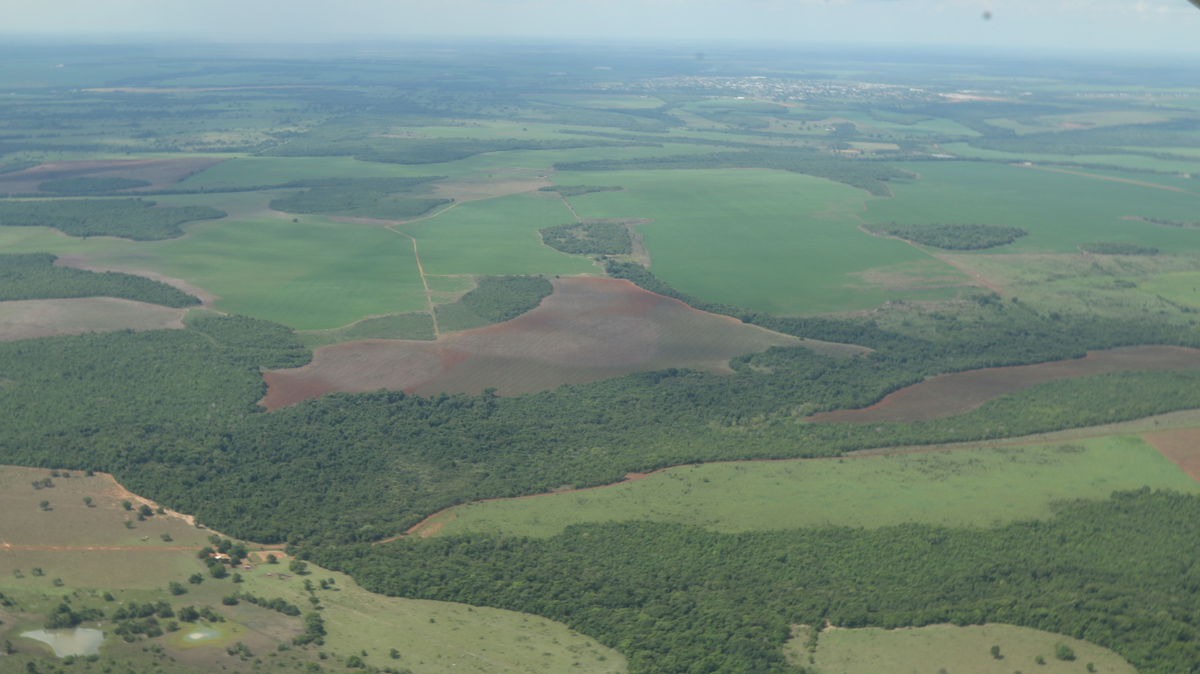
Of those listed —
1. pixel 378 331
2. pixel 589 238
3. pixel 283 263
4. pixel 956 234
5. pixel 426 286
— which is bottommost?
pixel 378 331

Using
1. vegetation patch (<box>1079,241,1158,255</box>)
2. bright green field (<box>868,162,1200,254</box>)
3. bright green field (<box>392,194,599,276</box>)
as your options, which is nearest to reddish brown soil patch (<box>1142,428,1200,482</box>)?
bright green field (<box>868,162,1200,254</box>)

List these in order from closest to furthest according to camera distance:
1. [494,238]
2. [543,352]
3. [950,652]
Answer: [950,652]
[543,352]
[494,238]

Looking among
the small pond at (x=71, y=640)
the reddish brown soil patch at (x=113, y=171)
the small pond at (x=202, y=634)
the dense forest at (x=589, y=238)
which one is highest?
the reddish brown soil patch at (x=113, y=171)

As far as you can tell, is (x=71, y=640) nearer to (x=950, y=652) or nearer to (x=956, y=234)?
(x=950, y=652)

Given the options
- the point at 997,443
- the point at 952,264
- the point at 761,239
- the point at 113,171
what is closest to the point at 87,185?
the point at 113,171

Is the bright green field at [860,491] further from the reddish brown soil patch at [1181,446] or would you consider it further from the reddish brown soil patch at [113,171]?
the reddish brown soil patch at [113,171]

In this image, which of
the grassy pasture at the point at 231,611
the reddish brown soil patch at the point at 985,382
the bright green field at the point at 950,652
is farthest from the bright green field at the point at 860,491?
the bright green field at the point at 950,652
